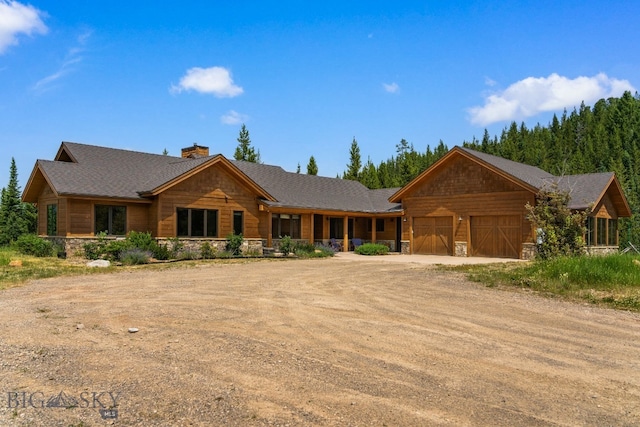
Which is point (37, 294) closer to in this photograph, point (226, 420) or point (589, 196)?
point (226, 420)

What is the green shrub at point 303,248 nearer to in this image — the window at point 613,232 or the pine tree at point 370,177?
the window at point 613,232

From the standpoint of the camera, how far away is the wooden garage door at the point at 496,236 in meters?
26.1

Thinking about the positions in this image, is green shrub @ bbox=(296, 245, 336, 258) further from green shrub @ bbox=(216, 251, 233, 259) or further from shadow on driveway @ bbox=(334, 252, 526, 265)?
green shrub @ bbox=(216, 251, 233, 259)

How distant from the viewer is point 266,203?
27703mm

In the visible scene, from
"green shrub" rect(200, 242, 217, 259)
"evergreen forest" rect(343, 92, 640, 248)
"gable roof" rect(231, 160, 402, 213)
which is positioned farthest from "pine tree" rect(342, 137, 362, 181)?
"green shrub" rect(200, 242, 217, 259)

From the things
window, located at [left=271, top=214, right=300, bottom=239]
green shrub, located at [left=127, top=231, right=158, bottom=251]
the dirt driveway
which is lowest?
the dirt driveway

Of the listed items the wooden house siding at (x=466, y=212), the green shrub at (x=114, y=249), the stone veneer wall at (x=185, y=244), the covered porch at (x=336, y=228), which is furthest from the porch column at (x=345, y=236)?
the green shrub at (x=114, y=249)

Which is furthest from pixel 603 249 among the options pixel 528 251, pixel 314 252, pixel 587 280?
pixel 587 280

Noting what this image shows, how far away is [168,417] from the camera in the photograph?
181 inches

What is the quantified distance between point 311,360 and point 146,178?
22006mm

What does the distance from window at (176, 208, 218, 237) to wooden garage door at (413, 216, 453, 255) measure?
12.1 metres

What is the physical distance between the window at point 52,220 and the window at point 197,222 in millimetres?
5550

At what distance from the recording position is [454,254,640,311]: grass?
11805 millimetres

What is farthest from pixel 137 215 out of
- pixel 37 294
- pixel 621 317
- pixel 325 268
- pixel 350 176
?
pixel 350 176
